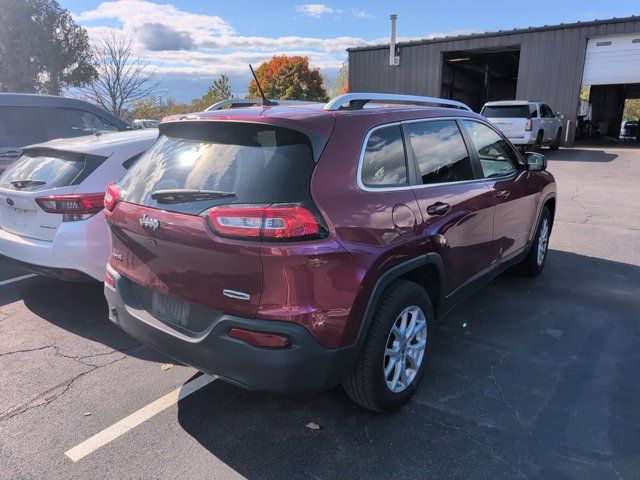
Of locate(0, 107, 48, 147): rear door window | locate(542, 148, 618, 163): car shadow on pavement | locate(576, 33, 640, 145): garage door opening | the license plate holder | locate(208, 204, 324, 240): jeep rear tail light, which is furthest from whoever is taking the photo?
locate(576, 33, 640, 145): garage door opening

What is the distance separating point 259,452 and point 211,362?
58 cm

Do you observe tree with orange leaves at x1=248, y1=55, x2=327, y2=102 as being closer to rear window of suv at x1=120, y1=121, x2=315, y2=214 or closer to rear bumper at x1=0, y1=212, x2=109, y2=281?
rear bumper at x1=0, y1=212, x2=109, y2=281

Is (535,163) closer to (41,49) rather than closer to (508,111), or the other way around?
(508,111)

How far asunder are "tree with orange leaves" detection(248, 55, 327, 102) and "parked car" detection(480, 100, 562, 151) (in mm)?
34374

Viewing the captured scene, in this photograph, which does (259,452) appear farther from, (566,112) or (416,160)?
(566,112)

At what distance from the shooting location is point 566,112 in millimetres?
21188

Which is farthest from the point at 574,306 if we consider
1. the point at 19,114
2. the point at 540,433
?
the point at 19,114

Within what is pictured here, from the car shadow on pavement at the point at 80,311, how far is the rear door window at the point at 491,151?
9.80ft

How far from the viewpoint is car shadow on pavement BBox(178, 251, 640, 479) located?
252 centimetres

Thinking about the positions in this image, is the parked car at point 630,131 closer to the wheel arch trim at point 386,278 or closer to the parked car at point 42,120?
the parked car at point 42,120

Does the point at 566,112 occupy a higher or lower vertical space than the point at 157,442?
higher

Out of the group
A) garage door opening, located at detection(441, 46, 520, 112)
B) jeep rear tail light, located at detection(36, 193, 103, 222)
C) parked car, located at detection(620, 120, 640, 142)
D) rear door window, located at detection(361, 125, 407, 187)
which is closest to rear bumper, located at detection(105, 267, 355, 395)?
rear door window, located at detection(361, 125, 407, 187)

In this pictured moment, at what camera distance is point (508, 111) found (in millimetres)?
17000

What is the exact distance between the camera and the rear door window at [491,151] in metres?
3.99
